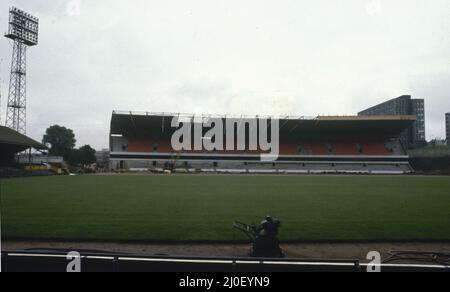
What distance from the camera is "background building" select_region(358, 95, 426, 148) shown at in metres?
67.6

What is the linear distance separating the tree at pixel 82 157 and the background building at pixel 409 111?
7190 cm

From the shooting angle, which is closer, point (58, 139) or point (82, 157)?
point (82, 157)

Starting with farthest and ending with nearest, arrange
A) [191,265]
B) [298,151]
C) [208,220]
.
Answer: [298,151] → [208,220] → [191,265]

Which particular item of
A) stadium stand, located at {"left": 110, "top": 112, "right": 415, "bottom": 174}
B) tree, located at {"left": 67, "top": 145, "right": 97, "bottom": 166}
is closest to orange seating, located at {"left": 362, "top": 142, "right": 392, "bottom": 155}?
stadium stand, located at {"left": 110, "top": 112, "right": 415, "bottom": 174}

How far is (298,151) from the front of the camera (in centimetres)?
5734

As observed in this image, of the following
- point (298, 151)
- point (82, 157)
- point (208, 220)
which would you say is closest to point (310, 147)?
point (298, 151)

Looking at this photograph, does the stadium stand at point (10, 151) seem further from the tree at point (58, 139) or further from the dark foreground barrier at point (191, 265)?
the tree at point (58, 139)

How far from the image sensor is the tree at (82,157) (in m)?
74.2

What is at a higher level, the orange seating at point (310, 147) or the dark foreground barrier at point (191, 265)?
the orange seating at point (310, 147)

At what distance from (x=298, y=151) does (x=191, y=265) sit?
183ft

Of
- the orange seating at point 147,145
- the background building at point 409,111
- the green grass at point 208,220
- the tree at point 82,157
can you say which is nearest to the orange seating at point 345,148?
the background building at point 409,111

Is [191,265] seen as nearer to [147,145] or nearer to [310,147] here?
[147,145]

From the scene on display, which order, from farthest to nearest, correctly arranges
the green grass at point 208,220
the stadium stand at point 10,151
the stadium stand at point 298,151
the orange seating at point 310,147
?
the orange seating at point 310,147
the stadium stand at point 298,151
the stadium stand at point 10,151
the green grass at point 208,220
